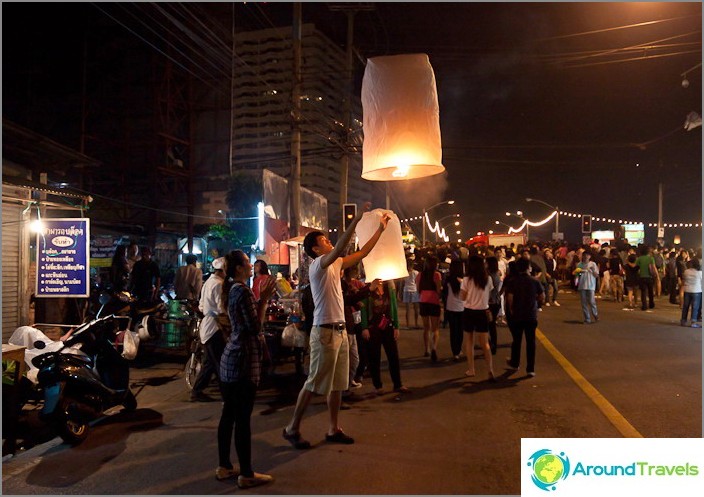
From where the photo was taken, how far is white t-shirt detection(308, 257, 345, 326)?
15.9ft

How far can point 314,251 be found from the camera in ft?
16.6

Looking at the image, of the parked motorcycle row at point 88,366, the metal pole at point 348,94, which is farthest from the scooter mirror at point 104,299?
the metal pole at point 348,94

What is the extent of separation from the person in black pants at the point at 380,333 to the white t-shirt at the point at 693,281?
897 centimetres

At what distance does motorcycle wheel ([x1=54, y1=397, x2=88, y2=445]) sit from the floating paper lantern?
3.88 metres

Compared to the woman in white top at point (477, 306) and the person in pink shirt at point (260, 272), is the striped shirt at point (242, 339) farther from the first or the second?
the woman in white top at point (477, 306)

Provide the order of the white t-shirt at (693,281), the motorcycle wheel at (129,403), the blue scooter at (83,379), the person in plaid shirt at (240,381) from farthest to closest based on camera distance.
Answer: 1. the white t-shirt at (693,281)
2. the motorcycle wheel at (129,403)
3. the blue scooter at (83,379)
4. the person in plaid shirt at (240,381)

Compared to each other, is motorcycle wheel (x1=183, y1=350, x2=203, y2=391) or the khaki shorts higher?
the khaki shorts

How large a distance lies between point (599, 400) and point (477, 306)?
1.95 metres

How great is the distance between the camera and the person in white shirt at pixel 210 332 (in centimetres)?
638

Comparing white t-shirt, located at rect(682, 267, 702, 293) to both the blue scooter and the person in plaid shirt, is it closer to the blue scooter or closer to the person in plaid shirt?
the person in plaid shirt

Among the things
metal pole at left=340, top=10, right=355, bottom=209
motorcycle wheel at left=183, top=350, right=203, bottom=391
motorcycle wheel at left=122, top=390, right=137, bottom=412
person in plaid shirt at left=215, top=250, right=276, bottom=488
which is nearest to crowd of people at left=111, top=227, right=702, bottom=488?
person in plaid shirt at left=215, top=250, right=276, bottom=488

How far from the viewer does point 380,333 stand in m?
6.73

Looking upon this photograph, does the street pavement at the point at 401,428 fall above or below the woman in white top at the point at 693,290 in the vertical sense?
below

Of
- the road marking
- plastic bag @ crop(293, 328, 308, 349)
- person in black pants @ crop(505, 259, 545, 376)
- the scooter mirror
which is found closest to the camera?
the road marking
